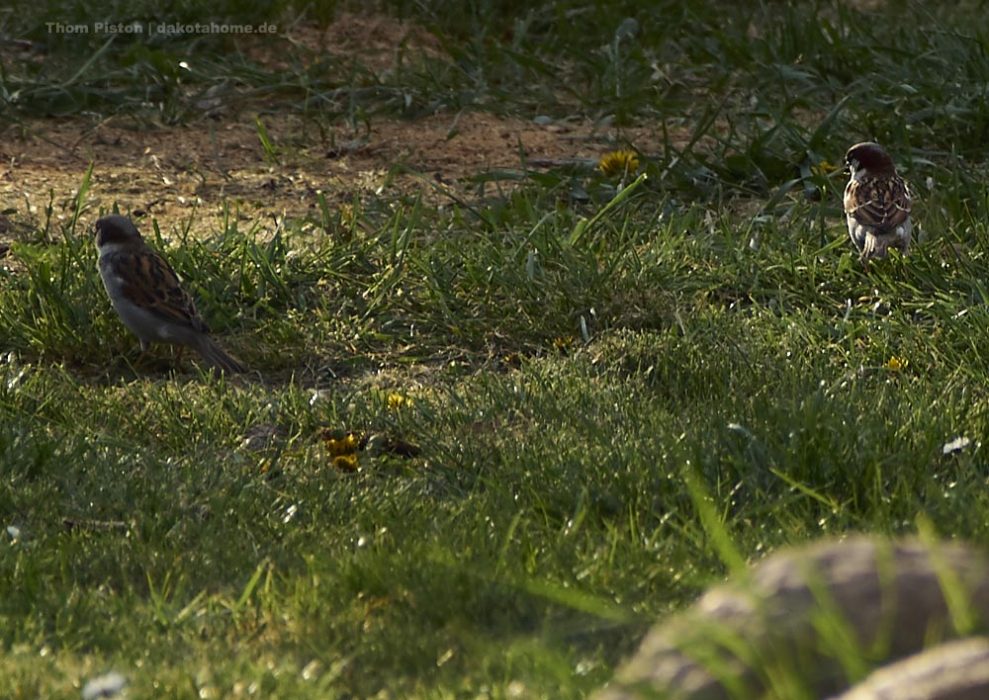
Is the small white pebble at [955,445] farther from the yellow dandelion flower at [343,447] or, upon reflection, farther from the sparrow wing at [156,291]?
the sparrow wing at [156,291]

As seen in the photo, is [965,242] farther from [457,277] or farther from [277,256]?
[277,256]

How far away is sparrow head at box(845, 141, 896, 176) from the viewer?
277 inches

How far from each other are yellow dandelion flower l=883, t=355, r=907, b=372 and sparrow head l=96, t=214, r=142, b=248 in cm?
292

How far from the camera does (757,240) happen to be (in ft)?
23.3

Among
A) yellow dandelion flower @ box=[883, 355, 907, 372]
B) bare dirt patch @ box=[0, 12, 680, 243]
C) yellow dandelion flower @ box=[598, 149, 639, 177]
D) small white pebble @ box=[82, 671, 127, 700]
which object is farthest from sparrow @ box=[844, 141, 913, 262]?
small white pebble @ box=[82, 671, 127, 700]

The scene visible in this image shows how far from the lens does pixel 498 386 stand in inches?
231

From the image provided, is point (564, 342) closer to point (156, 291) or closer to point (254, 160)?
point (156, 291)

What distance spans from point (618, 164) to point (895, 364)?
90.5 inches

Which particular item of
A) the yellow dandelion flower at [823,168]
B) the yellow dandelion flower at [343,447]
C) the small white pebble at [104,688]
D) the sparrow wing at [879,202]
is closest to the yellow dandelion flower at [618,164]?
the yellow dandelion flower at [823,168]

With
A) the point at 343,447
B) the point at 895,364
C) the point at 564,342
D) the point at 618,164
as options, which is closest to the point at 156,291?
the point at 343,447

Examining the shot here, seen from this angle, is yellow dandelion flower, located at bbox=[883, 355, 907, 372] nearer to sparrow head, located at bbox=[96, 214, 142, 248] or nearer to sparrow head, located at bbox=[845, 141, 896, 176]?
sparrow head, located at bbox=[845, 141, 896, 176]

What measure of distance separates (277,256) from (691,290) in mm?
1715

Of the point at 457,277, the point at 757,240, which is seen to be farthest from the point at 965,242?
the point at 457,277

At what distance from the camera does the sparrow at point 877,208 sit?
6.55 meters
